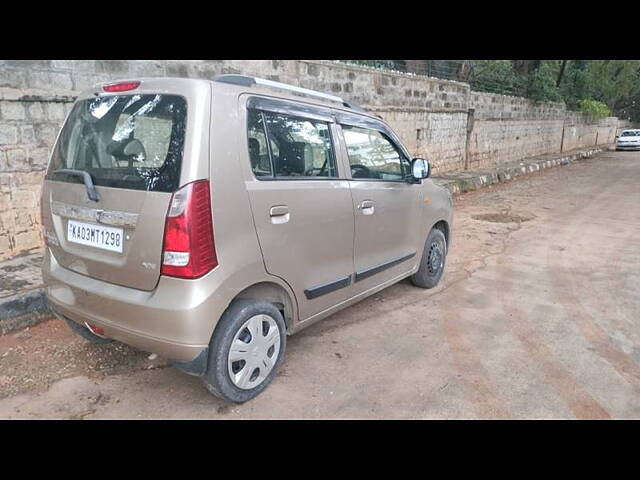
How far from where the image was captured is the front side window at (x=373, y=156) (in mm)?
3482

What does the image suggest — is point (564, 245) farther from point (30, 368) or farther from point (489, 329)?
point (30, 368)

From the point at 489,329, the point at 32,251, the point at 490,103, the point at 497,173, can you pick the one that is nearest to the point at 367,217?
the point at 489,329

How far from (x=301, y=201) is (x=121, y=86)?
1253 millimetres

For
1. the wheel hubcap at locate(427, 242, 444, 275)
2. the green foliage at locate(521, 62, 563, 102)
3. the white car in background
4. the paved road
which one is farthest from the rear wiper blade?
the white car in background

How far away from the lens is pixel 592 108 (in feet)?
82.7

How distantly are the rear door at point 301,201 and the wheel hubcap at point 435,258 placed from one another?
58.4 inches

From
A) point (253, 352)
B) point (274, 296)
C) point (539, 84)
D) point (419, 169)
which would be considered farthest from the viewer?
point (539, 84)

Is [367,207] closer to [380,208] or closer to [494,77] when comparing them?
[380,208]

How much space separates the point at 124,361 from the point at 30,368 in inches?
24.4

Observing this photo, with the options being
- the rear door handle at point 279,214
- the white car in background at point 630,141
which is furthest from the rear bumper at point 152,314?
the white car in background at point 630,141

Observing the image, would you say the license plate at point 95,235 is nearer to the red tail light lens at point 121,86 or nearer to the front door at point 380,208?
the red tail light lens at point 121,86

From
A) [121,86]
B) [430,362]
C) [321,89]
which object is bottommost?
[430,362]

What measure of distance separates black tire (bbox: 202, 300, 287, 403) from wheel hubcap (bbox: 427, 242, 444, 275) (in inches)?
93.7

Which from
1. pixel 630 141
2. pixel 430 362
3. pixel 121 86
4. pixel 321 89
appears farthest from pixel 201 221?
pixel 630 141
